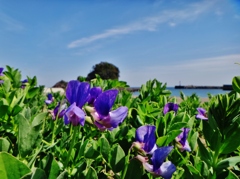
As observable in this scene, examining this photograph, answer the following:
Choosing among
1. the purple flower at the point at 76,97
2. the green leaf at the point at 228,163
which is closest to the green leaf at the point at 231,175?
the green leaf at the point at 228,163

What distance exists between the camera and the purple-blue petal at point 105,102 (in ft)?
2.72

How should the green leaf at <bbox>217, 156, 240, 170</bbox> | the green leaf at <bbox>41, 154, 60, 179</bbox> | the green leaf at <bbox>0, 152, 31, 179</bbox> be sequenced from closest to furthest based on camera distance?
the green leaf at <bbox>0, 152, 31, 179</bbox>
the green leaf at <bbox>41, 154, 60, 179</bbox>
the green leaf at <bbox>217, 156, 240, 170</bbox>

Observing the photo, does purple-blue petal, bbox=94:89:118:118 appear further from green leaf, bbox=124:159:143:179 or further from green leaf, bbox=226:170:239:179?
green leaf, bbox=226:170:239:179

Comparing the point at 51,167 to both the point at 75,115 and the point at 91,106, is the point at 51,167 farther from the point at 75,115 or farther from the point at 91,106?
the point at 91,106

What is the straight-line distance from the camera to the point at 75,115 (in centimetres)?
82

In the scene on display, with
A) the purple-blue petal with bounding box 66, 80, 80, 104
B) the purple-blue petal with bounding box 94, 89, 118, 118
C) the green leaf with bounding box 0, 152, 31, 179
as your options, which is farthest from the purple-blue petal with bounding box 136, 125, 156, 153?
the green leaf with bounding box 0, 152, 31, 179

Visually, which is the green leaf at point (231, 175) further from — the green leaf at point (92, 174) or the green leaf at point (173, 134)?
the green leaf at point (92, 174)

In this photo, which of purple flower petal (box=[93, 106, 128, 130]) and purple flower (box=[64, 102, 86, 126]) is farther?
purple flower petal (box=[93, 106, 128, 130])

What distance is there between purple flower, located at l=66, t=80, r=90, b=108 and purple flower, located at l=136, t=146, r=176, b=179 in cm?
22

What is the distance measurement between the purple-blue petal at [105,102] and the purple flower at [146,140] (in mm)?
118

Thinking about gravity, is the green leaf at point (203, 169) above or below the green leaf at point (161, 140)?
below

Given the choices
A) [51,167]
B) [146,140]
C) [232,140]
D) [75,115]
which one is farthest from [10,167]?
[232,140]

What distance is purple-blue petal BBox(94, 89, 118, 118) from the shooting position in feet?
2.72

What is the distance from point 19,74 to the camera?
7.39ft
